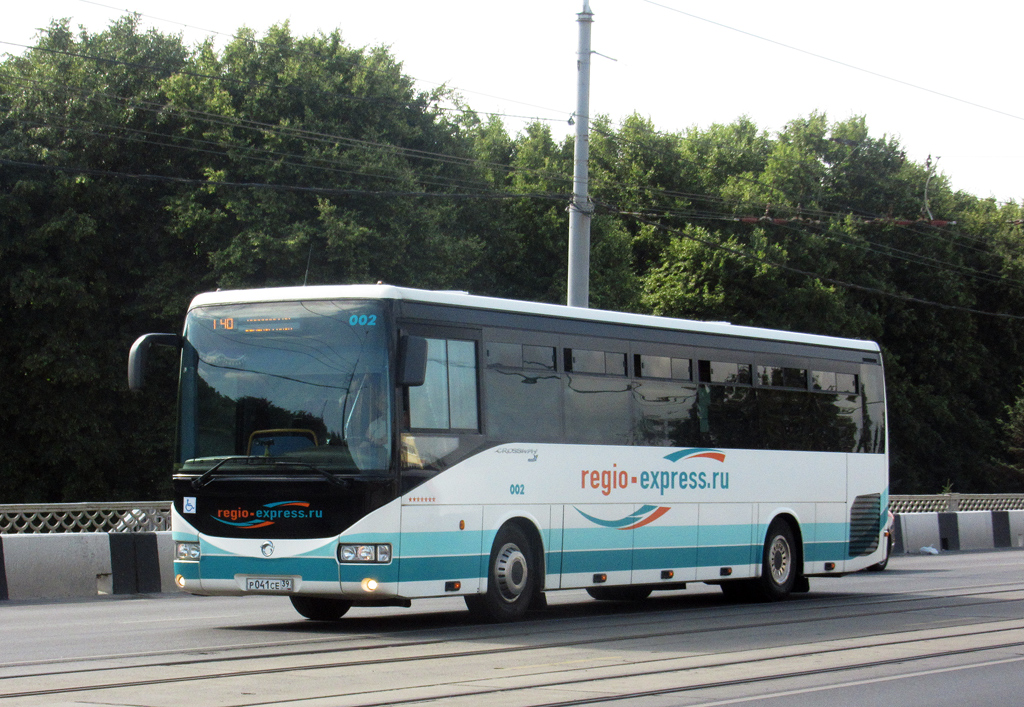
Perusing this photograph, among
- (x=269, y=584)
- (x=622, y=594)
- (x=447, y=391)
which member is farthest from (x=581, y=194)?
(x=269, y=584)

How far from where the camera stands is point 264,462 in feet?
40.4

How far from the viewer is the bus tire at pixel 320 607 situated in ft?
45.2

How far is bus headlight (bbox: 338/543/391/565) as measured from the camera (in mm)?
11984

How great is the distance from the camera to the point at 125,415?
38219 millimetres

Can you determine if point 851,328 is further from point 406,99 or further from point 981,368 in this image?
point 406,99

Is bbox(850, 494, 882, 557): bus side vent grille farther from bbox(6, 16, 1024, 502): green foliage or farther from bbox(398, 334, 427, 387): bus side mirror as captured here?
bbox(6, 16, 1024, 502): green foliage

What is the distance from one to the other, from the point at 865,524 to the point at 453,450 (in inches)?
327

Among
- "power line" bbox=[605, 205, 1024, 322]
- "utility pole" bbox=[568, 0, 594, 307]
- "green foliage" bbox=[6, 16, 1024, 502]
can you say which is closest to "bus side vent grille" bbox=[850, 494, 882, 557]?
"utility pole" bbox=[568, 0, 594, 307]

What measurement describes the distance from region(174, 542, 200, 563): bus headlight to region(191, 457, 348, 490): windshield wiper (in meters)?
0.55

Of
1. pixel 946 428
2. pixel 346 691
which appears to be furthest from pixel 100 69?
pixel 946 428

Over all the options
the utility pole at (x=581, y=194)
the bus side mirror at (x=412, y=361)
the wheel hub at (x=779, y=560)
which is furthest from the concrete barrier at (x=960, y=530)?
the bus side mirror at (x=412, y=361)

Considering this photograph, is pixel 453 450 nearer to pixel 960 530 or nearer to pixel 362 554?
pixel 362 554

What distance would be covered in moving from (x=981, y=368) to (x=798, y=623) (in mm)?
54134

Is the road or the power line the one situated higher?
the power line
